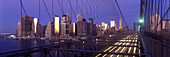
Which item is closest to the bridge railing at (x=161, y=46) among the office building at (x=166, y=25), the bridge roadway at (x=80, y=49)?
the office building at (x=166, y=25)

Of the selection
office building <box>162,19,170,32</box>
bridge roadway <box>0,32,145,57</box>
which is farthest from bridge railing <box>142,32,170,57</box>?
bridge roadway <box>0,32,145,57</box>

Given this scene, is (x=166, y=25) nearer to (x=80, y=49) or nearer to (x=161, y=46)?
(x=161, y=46)

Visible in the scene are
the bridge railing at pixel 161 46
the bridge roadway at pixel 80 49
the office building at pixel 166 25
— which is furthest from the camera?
the bridge roadway at pixel 80 49

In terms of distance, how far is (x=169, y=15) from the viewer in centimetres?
313

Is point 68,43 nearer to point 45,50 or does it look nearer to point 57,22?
point 45,50

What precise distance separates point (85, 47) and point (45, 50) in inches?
293

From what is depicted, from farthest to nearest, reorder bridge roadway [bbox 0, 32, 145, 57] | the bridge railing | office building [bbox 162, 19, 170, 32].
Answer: bridge roadway [bbox 0, 32, 145, 57]
office building [bbox 162, 19, 170, 32]
the bridge railing

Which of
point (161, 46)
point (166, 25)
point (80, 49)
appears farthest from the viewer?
point (80, 49)

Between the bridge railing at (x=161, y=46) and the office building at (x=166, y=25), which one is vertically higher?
the office building at (x=166, y=25)

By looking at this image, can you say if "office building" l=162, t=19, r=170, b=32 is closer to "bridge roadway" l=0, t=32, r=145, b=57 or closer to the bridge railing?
the bridge railing

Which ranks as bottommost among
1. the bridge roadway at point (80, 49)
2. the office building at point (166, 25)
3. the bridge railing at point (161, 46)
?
the bridge roadway at point (80, 49)

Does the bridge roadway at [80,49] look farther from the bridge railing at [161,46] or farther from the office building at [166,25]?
the office building at [166,25]

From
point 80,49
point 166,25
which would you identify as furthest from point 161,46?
point 80,49

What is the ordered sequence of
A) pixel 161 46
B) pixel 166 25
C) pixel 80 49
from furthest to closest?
pixel 80 49 → pixel 166 25 → pixel 161 46
